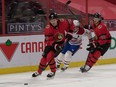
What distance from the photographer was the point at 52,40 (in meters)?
6.98

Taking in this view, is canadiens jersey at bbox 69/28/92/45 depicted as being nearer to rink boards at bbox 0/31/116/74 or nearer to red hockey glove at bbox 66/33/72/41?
red hockey glove at bbox 66/33/72/41

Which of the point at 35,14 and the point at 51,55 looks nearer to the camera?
the point at 51,55

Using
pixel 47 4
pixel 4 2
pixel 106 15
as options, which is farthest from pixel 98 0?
pixel 4 2

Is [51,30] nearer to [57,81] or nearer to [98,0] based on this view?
[57,81]

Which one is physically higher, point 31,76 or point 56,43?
point 56,43

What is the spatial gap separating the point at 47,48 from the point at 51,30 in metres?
0.29

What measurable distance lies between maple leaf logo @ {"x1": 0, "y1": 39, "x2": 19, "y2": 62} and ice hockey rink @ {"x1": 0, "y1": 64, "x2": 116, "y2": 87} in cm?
36

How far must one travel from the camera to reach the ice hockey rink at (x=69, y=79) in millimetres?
6438

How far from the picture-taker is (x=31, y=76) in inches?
289

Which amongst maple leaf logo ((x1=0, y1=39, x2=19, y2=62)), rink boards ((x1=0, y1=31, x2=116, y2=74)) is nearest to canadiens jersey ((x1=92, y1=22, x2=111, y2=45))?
rink boards ((x1=0, y1=31, x2=116, y2=74))

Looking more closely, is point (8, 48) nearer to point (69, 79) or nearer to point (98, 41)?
point (69, 79)

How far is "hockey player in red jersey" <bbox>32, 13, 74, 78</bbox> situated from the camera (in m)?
6.91

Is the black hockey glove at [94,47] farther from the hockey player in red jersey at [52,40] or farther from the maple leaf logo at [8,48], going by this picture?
the maple leaf logo at [8,48]

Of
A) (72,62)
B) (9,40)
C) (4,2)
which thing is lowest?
(72,62)
